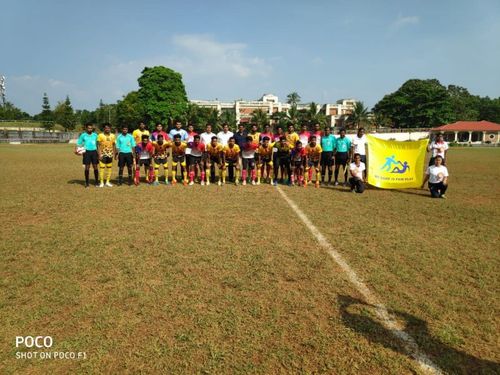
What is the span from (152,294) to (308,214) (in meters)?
4.54

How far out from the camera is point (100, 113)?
261ft

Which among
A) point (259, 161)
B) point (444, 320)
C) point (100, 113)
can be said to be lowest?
point (444, 320)

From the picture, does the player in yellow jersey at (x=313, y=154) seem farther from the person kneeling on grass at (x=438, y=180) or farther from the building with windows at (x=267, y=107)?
the building with windows at (x=267, y=107)

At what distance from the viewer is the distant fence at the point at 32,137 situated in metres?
49.9

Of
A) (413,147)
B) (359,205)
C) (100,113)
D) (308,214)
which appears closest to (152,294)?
(308,214)

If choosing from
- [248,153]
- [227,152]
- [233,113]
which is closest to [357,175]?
[248,153]

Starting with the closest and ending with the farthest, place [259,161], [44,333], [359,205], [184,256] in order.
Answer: [44,333]
[184,256]
[359,205]
[259,161]

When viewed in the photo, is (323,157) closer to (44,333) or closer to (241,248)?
(241,248)

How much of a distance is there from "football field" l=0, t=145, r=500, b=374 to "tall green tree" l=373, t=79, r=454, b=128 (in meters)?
76.8

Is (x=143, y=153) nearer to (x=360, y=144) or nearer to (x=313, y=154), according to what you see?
(x=313, y=154)

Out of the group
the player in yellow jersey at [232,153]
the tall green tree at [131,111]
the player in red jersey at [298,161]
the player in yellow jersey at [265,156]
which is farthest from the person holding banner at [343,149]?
the tall green tree at [131,111]

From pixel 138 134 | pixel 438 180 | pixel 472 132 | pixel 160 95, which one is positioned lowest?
pixel 438 180

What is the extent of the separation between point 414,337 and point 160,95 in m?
55.8

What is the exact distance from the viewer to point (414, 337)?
3160 mm
